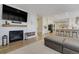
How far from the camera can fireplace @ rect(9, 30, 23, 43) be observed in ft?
15.6

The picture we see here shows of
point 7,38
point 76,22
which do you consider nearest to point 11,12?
point 7,38

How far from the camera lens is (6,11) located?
436cm

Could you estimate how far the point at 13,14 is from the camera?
15.8 ft

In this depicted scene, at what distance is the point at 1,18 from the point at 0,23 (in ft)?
0.79

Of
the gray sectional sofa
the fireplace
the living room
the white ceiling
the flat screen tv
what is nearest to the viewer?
the gray sectional sofa

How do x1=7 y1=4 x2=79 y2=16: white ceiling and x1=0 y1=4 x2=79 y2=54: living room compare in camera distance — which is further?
x1=7 y1=4 x2=79 y2=16: white ceiling

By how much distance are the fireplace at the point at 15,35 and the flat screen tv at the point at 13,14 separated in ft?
2.37

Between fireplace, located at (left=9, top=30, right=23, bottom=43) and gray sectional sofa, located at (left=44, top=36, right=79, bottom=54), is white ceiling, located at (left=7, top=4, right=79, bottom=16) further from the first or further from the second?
gray sectional sofa, located at (left=44, top=36, right=79, bottom=54)

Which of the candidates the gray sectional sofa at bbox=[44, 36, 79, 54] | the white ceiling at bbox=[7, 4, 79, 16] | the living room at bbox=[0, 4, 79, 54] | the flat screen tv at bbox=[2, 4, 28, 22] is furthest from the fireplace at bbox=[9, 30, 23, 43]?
the gray sectional sofa at bbox=[44, 36, 79, 54]

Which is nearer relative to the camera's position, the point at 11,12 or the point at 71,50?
the point at 71,50

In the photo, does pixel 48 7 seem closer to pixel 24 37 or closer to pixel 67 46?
pixel 24 37

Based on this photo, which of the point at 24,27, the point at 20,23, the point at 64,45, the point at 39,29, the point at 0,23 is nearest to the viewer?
the point at 64,45

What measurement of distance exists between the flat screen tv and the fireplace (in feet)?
2.37
